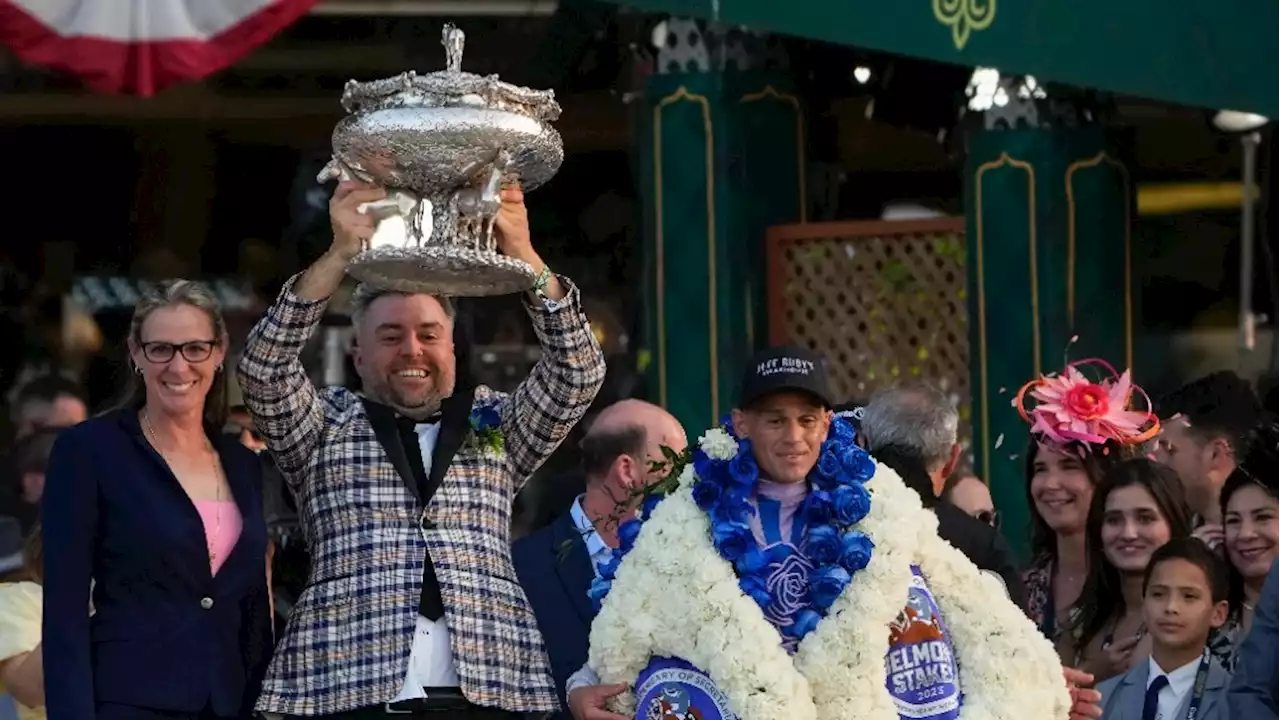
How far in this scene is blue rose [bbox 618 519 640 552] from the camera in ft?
18.5

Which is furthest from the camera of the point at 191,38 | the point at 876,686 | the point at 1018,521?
the point at 1018,521

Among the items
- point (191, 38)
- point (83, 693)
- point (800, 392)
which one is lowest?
point (83, 693)

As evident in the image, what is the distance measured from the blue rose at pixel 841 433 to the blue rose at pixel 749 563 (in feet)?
1.10

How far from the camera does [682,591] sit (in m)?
5.41

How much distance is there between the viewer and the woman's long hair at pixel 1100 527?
22.9 ft

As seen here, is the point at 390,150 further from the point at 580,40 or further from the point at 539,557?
the point at 580,40

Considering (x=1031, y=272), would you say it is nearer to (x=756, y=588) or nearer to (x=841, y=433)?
(x=841, y=433)

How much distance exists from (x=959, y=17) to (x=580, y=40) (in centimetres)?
290

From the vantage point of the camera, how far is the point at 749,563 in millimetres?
5402

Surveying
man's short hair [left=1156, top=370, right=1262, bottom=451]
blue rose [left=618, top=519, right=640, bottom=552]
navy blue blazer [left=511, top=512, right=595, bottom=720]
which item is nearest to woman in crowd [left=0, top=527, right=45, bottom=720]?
navy blue blazer [left=511, top=512, right=595, bottom=720]

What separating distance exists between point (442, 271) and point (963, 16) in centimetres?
309

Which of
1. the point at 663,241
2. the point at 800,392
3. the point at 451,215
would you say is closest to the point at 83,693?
the point at 451,215

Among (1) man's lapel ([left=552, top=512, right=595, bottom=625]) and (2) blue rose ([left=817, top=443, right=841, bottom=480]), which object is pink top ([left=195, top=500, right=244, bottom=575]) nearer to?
(1) man's lapel ([left=552, top=512, right=595, bottom=625])

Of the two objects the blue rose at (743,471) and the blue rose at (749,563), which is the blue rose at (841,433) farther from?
the blue rose at (749,563)
